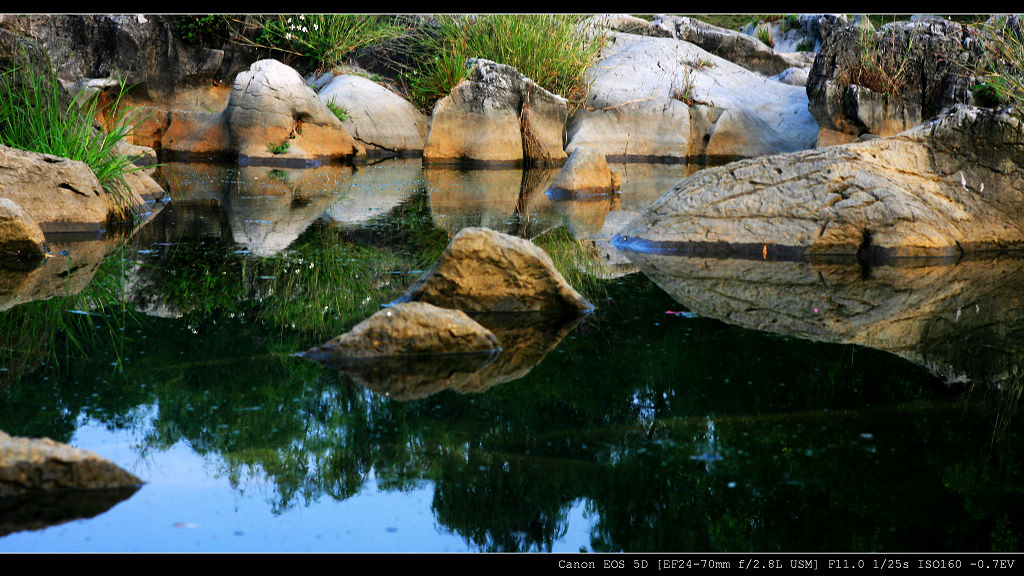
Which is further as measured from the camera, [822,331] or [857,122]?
[857,122]

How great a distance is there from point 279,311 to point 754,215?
3.98 meters

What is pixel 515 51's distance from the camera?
16797 millimetres

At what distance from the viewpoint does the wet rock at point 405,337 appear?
4328 millimetres

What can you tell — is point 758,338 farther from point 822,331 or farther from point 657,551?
point 657,551

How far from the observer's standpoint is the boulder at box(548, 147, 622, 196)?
37.8 feet


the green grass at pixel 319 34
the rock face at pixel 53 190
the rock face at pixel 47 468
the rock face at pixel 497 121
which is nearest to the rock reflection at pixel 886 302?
the rock face at pixel 47 468

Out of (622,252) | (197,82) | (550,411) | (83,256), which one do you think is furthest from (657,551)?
(197,82)

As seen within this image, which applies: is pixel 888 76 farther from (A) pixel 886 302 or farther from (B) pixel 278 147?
(A) pixel 886 302

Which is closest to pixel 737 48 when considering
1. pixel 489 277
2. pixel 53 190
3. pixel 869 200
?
pixel 869 200

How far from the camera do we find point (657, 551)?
2.69 meters

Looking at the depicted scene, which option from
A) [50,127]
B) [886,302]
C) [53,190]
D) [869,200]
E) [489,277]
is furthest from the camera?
[50,127]

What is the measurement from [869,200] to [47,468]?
6.19 meters

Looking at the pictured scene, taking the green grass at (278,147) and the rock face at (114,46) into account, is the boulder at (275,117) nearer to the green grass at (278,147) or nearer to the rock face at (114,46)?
the green grass at (278,147)

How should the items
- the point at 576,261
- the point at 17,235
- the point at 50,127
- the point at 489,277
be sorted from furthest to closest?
the point at 50,127, the point at 576,261, the point at 17,235, the point at 489,277
